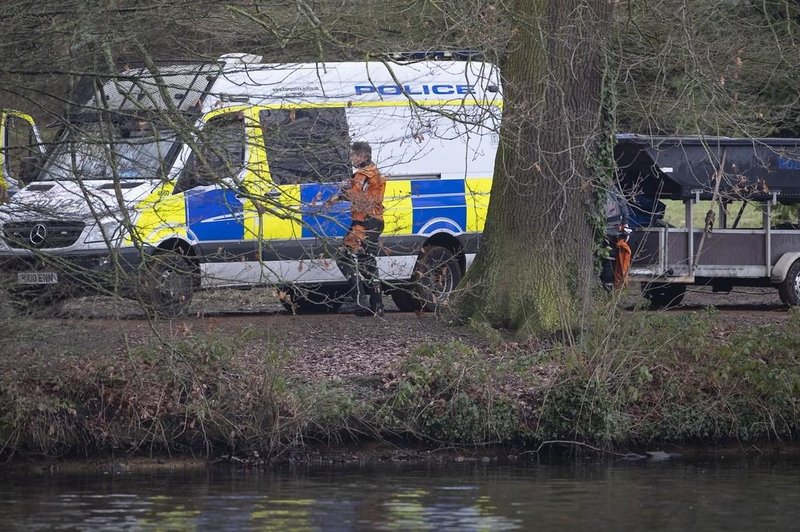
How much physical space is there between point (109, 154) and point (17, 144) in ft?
3.77

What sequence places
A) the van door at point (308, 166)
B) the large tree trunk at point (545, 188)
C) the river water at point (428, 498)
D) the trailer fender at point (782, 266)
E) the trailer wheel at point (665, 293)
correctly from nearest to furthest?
the river water at point (428, 498)
the van door at point (308, 166)
the large tree trunk at point (545, 188)
the trailer fender at point (782, 266)
the trailer wheel at point (665, 293)

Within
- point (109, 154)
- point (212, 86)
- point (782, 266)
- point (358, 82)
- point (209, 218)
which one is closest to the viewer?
point (109, 154)

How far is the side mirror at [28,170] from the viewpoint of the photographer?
1002 centimetres

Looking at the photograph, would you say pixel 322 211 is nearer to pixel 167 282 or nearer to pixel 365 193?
pixel 365 193

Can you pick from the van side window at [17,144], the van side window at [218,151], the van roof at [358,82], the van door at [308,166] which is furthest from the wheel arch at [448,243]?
the van side window at [17,144]

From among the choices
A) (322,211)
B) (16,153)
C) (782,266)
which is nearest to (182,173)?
(322,211)

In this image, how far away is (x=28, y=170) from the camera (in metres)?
10.2

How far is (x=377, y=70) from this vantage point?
14711mm

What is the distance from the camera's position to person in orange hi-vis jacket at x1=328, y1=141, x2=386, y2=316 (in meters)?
10.2

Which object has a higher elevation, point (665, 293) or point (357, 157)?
point (357, 157)

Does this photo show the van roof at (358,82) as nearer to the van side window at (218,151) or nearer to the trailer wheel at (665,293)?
the van side window at (218,151)

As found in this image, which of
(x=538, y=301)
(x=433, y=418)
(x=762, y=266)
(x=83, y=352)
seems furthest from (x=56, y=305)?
(x=762, y=266)

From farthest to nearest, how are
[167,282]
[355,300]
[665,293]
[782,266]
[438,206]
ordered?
[665,293] < [782,266] < [438,206] < [355,300] < [167,282]

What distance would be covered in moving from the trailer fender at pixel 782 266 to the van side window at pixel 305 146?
6.96 m
